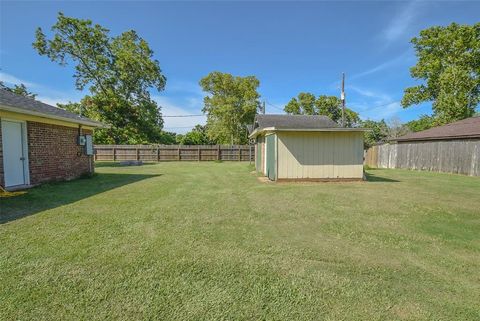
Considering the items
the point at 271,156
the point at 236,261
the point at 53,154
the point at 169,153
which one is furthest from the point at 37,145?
the point at 169,153

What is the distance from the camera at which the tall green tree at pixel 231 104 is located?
3003 centimetres

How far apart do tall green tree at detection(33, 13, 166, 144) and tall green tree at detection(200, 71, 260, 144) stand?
7.40 m

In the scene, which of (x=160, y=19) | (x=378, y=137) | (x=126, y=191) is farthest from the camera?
(x=378, y=137)

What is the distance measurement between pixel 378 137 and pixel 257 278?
41.0 m

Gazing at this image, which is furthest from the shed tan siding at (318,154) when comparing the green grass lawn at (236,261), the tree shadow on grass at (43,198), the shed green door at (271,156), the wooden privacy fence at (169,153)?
the wooden privacy fence at (169,153)

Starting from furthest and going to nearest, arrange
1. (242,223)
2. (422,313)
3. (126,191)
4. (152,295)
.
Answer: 1. (126,191)
2. (242,223)
3. (152,295)
4. (422,313)

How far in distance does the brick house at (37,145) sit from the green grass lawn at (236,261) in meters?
2.11

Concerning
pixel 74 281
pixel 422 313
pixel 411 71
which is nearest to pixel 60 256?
pixel 74 281

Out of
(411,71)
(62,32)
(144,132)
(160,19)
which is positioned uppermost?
(62,32)

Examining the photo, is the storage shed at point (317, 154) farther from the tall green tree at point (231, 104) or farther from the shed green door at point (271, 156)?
the tall green tree at point (231, 104)

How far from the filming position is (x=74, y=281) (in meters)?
2.40

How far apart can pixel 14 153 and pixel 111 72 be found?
748 inches

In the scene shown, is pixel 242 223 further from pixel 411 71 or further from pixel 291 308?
pixel 411 71

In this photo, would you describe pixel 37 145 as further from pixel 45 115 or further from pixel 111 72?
pixel 111 72
